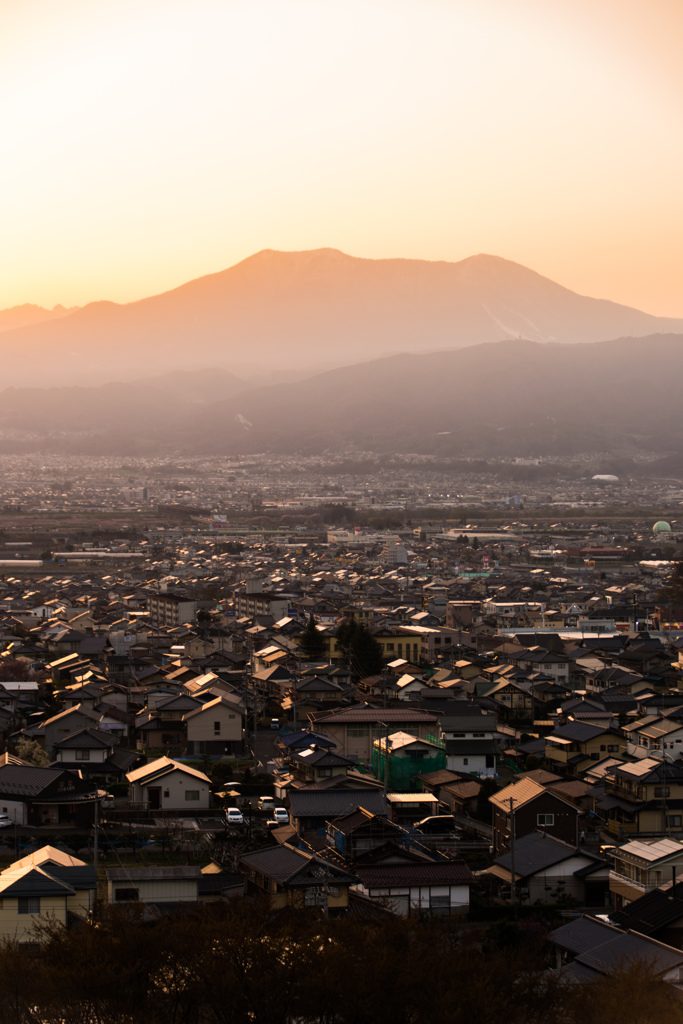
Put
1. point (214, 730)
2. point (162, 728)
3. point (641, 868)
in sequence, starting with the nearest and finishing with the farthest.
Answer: point (641, 868) → point (214, 730) → point (162, 728)

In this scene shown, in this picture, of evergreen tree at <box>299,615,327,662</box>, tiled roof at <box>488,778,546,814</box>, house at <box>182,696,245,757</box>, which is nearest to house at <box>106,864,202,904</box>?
tiled roof at <box>488,778,546,814</box>

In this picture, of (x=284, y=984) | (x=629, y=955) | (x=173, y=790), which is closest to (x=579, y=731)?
(x=173, y=790)

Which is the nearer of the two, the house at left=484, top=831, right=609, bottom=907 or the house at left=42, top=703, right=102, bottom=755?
the house at left=484, top=831, right=609, bottom=907

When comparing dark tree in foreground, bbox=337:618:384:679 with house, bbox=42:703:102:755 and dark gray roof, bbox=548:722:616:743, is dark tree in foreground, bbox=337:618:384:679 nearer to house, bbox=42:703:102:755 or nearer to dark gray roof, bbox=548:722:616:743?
dark gray roof, bbox=548:722:616:743

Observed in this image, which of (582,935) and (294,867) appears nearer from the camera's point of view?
(582,935)

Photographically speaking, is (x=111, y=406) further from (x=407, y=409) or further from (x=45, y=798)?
(x=45, y=798)

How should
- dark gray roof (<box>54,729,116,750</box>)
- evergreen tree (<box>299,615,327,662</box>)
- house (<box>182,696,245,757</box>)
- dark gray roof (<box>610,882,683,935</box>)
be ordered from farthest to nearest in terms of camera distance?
evergreen tree (<box>299,615,327,662</box>) < house (<box>182,696,245,757</box>) < dark gray roof (<box>54,729,116,750</box>) < dark gray roof (<box>610,882,683,935</box>)

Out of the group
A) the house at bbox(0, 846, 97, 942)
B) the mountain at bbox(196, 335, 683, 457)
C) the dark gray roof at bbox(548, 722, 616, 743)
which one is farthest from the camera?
the mountain at bbox(196, 335, 683, 457)
